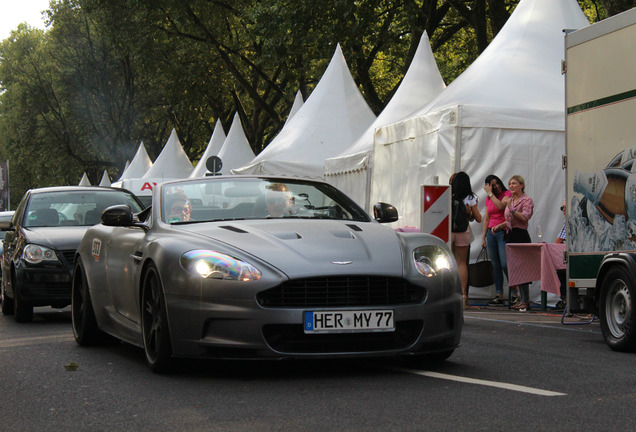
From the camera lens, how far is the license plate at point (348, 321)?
6496mm

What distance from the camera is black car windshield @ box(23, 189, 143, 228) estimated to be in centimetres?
1340

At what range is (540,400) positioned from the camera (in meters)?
5.74

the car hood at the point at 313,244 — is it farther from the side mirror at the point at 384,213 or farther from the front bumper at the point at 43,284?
the front bumper at the point at 43,284

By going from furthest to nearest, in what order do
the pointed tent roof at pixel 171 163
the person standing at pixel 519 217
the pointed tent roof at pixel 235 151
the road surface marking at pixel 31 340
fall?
the pointed tent roof at pixel 171 163, the pointed tent roof at pixel 235 151, the person standing at pixel 519 217, the road surface marking at pixel 31 340

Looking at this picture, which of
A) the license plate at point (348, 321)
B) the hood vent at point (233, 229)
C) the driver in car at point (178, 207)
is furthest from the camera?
the driver in car at point (178, 207)

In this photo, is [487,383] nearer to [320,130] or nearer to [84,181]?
[320,130]

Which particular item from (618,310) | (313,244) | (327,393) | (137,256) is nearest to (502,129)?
(618,310)

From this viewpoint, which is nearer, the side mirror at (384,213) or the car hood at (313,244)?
the car hood at (313,244)

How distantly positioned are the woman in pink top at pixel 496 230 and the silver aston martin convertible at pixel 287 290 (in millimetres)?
7376

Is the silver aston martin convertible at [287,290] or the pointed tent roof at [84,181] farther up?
the pointed tent roof at [84,181]

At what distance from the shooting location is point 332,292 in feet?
21.5

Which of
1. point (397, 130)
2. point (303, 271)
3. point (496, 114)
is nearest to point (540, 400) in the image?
point (303, 271)

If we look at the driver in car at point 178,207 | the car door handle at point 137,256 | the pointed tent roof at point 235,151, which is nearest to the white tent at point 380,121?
the driver in car at point 178,207

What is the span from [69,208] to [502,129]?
248 inches
